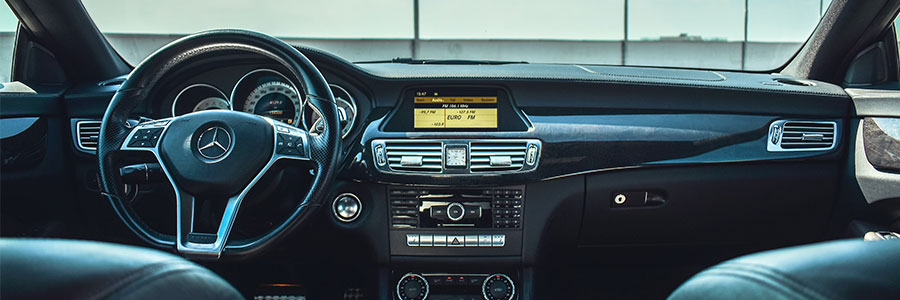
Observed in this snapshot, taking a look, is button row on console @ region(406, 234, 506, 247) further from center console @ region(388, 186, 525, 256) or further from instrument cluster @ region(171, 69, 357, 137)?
instrument cluster @ region(171, 69, 357, 137)

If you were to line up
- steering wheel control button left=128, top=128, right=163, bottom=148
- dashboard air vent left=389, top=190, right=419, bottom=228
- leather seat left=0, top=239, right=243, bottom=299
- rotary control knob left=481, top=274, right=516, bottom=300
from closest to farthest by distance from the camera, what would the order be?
leather seat left=0, top=239, right=243, bottom=299, steering wheel control button left=128, top=128, right=163, bottom=148, dashboard air vent left=389, top=190, right=419, bottom=228, rotary control knob left=481, top=274, right=516, bottom=300

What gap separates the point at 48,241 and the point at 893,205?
292 centimetres

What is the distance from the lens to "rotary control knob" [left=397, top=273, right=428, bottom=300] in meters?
2.76

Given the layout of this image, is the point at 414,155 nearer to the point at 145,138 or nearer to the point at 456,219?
the point at 456,219

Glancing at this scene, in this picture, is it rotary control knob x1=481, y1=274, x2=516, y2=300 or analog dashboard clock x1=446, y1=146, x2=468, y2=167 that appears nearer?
analog dashboard clock x1=446, y1=146, x2=468, y2=167

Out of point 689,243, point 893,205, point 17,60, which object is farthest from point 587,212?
point 17,60

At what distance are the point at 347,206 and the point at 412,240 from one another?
296mm

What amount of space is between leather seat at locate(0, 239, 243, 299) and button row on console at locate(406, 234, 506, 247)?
1542 millimetres

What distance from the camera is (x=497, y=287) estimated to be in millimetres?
2756

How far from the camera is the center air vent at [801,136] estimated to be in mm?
2717

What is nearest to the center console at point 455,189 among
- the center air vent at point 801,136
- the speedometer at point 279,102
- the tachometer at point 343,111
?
→ the tachometer at point 343,111


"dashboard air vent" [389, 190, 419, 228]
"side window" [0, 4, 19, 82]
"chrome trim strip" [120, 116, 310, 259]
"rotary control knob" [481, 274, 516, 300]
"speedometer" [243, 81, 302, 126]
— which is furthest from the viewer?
"side window" [0, 4, 19, 82]

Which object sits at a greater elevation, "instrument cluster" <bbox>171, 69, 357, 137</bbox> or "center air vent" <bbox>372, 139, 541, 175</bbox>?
"instrument cluster" <bbox>171, 69, 357, 137</bbox>

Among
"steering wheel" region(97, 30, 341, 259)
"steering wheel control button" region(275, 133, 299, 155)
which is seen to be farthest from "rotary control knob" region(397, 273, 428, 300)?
"steering wheel control button" region(275, 133, 299, 155)
